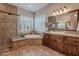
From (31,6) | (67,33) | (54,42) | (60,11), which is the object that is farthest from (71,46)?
(31,6)

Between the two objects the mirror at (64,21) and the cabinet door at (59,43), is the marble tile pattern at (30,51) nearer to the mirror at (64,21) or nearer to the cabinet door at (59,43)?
the cabinet door at (59,43)

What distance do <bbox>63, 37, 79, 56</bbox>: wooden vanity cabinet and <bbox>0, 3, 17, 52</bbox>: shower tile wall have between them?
1.45 metres

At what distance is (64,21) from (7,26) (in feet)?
5.09

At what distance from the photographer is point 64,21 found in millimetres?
2445

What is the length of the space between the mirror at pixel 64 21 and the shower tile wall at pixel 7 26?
98 centimetres

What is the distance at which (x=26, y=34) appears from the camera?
93.0 inches

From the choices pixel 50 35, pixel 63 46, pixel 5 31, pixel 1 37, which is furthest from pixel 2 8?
pixel 63 46

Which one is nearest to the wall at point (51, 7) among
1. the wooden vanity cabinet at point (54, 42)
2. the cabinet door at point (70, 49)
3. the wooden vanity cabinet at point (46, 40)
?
the wooden vanity cabinet at point (46, 40)

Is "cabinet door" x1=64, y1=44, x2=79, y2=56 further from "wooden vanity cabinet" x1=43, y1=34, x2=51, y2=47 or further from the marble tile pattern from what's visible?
"wooden vanity cabinet" x1=43, y1=34, x2=51, y2=47

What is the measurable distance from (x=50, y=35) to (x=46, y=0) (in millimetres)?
1044

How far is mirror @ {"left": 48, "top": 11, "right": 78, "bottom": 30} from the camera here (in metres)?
2.38

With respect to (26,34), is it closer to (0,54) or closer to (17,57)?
(17,57)

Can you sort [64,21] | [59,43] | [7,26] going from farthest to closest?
[59,43]
[64,21]
[7,26]

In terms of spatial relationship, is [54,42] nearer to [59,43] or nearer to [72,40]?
[59,43]
